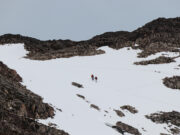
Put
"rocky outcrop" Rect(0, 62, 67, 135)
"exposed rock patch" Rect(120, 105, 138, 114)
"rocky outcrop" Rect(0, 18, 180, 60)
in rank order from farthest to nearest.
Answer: "rocky outcrop" Rect(0, 18, 180, 60) < "exposed rock patch" Rect(120, 105, 138, 114) < "rocky outcrop" Rect(0, 62, 67, 135)

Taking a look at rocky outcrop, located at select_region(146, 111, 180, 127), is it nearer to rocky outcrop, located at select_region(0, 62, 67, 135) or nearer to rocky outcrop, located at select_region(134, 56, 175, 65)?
rocky outcrop, located at select_region(0, 62, 67, 135)

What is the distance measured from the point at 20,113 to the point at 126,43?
191 ft

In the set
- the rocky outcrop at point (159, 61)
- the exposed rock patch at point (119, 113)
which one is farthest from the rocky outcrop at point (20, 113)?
the rocky outcrop at point (159, 61)

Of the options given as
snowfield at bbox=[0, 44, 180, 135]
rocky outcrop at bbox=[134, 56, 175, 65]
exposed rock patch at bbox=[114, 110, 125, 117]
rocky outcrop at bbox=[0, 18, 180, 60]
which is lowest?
exposed rock patch at bbox=[114, 110, 125, 117]

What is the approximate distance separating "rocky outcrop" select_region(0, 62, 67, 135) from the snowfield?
49.7 inches

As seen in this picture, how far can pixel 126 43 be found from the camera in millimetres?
70938

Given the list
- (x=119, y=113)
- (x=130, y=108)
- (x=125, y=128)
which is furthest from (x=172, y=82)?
(x=125, y=128)

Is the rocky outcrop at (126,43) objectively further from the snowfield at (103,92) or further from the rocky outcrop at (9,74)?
the rocky outcrop at (9,74)

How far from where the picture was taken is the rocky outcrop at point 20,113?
43.0ft

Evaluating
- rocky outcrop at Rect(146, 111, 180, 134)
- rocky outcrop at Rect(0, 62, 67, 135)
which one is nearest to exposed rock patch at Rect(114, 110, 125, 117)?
rocky outcrop at Rect(146, 111, 180, 134)

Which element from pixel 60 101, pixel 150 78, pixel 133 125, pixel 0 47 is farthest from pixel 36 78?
pixel 0 47

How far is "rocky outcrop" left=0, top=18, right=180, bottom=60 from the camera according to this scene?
204 ft

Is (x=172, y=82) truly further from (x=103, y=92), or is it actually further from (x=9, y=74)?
(x=9, y=74)

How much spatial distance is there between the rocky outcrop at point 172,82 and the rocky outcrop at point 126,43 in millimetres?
17726
